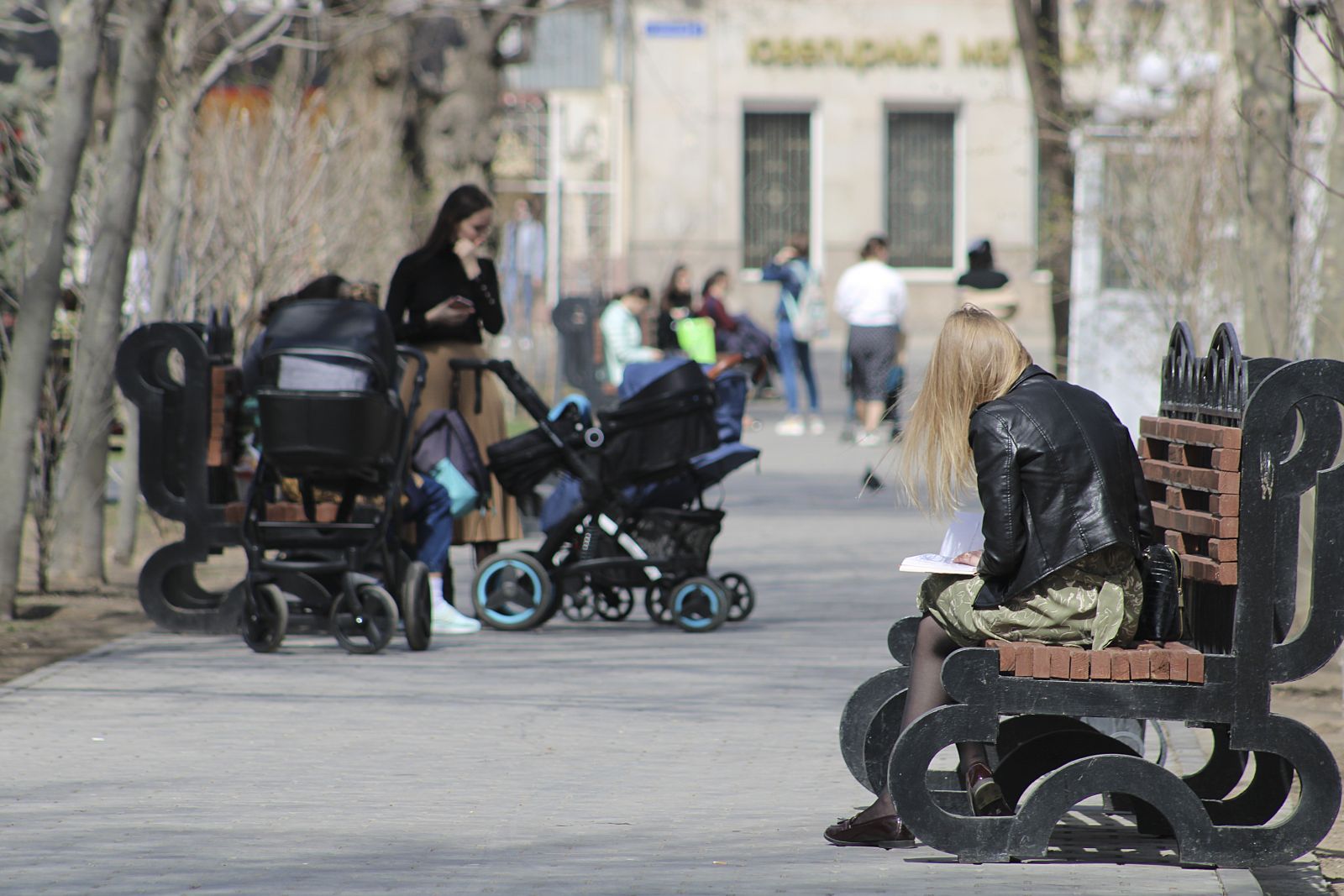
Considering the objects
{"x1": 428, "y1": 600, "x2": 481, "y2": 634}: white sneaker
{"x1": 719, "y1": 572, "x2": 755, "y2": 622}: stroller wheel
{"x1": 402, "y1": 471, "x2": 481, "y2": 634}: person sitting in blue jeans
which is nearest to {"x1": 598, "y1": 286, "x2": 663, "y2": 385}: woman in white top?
{"x1": 719, "y1": 572, "x2": 755, "y2": 622}: stroller wheel

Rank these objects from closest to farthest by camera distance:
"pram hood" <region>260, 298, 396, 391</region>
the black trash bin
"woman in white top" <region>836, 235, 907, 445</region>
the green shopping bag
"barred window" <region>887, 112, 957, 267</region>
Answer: "pram hood" <region>260, 298, 396, 391</region> → "woman in white top" <region>836, 235, 907, 445</region> → the black trash bin → the green shopping bag → "barred window" <region>887, 112, 957, 267</region>

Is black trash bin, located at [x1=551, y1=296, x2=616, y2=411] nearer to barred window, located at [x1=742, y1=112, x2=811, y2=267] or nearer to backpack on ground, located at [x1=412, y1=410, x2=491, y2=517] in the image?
backpack on ground, located at [x1=412, y1=410, x2=491, y2=517]

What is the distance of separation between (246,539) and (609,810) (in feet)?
10.6

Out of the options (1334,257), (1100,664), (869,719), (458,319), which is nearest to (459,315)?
(458,319)

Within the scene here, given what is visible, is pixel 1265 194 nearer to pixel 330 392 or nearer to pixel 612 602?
pixel 612 602

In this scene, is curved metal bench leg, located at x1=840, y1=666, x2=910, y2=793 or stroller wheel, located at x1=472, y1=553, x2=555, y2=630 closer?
curved metal bench leg, located at x1=840, y1=666, x2=910, y2=793

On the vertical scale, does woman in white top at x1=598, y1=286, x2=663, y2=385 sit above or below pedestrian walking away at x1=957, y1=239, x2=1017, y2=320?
below

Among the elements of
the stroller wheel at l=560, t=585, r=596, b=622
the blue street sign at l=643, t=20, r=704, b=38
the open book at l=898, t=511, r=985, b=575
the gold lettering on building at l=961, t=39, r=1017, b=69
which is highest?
the blue street sign at l=643, t=20, r=704, b=38

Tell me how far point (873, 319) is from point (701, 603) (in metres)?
10.4

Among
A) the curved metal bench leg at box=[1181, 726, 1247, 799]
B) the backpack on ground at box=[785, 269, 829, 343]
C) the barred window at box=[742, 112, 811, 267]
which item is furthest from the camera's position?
the barred window at box=[742, 112, 811, 267]

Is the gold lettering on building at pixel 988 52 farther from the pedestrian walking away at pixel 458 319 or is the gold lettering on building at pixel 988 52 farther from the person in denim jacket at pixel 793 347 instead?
the pedestrian walking away at pixel 458 319

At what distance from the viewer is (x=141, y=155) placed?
33.9 ft

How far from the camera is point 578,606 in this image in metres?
10.0

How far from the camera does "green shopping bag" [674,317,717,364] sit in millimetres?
20812
